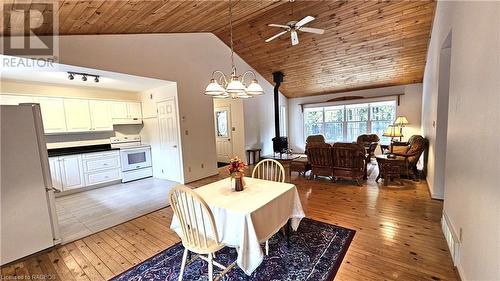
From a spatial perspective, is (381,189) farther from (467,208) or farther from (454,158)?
(467,208)

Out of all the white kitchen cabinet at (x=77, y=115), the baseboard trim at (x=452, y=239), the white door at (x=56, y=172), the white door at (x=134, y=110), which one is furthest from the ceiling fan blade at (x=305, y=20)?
the white door at (x=56, y=172)

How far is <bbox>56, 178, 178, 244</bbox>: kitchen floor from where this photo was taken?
3.01 m

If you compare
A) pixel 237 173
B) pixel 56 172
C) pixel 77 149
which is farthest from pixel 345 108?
pixel 56 172

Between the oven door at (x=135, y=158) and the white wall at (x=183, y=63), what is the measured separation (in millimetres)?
1429

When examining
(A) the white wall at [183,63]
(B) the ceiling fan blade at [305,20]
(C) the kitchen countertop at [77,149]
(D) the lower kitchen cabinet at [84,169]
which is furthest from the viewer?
(C) the kitchen countertop at [77,149]

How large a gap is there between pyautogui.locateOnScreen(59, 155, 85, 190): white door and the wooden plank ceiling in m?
2.66

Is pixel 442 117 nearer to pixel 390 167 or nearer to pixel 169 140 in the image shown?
pixel 390 167

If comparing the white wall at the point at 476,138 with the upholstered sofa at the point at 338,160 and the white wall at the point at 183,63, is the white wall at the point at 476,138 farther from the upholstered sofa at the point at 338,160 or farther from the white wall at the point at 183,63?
the white wall at the point at 183,63

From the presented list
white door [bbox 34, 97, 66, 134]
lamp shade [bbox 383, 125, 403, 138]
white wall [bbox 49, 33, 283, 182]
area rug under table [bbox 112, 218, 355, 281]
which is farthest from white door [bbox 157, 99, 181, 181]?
lamp shade [bbox 383, 125, 403, 138]

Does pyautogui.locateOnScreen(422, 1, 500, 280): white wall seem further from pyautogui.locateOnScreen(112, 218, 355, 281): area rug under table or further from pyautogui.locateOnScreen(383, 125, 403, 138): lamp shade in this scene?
pyautogui.locateOnScreen(383, 125, 403, 138): lamp shade

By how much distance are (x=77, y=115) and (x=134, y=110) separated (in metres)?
1.25

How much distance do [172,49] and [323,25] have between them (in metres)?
3.33

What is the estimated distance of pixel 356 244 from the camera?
7.63 feet

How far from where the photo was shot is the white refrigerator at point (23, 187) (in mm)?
2160
